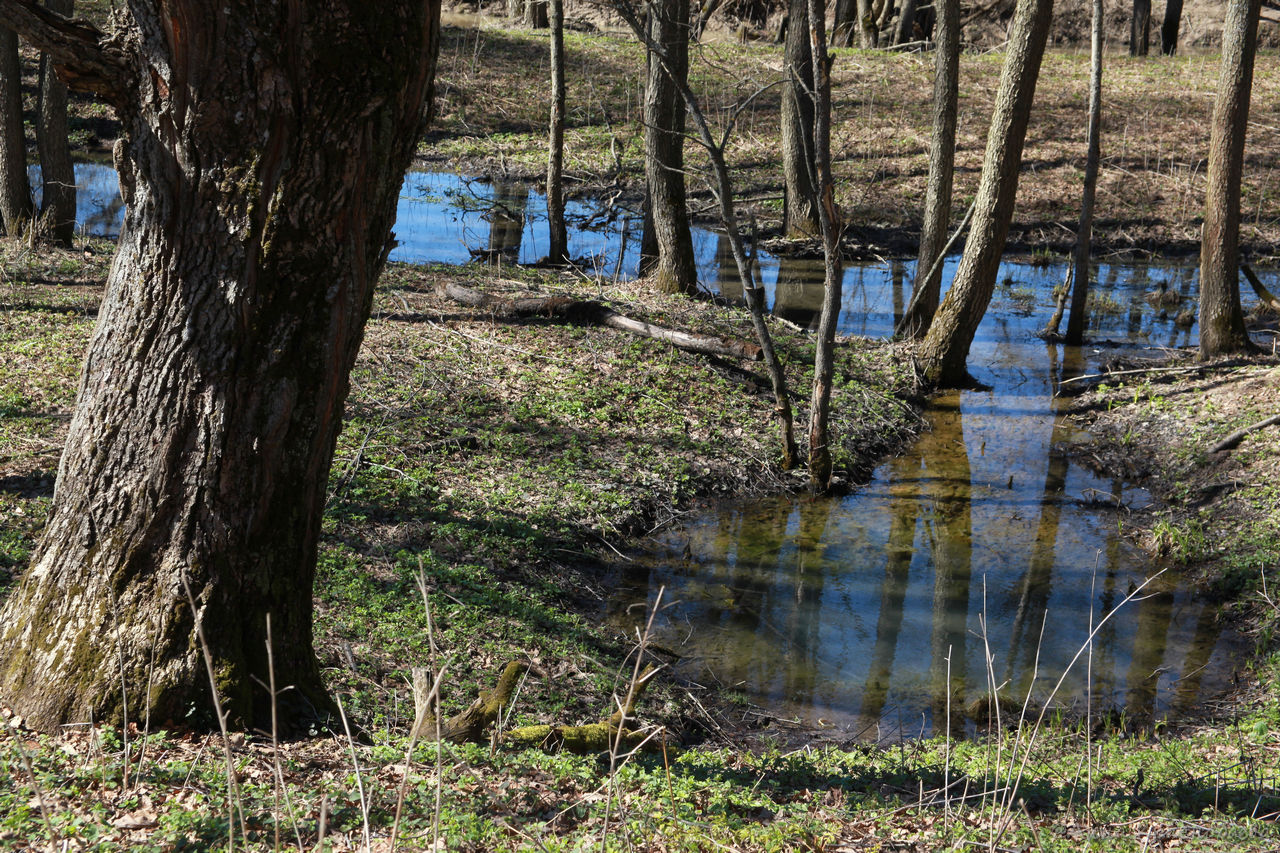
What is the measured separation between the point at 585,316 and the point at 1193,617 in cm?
682

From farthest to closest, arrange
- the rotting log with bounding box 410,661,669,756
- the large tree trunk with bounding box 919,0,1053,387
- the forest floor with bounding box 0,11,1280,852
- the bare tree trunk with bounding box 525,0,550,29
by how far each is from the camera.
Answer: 1. the bare tree trunk with bounding box 525,0,550,29
2. the large tree trunk with bounding box 919,0,1053,387
3. the rotting log with bounding box 410,661,669,756
4. the forest floor with bounding box 0,11,1280,852

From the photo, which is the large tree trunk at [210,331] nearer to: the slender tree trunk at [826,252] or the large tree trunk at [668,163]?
the slender tree trunk at [826,252]

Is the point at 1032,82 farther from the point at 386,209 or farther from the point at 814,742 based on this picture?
the point at 386,209

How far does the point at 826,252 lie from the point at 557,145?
716cm

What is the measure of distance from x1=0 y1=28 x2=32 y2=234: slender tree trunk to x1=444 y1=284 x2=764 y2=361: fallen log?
5.09 metres

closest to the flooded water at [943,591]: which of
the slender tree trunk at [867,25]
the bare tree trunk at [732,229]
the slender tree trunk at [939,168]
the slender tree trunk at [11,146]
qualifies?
the bare tree trunk at [732,229]

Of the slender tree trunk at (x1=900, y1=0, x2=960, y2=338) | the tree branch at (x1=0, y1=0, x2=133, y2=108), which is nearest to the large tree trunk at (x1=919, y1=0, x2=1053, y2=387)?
the slender tree trunk at (x1=900, y1=0, x2=960, y2=338)

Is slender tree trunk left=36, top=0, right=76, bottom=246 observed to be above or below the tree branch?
above

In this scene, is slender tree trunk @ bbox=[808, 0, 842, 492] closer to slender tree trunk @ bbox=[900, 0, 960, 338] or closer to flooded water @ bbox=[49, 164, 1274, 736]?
flooded water @ bbox=[49, 164, 1274, 736]

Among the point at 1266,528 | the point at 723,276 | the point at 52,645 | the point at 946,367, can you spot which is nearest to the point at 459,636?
the point at 52,645

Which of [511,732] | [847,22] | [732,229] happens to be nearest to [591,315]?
[732,229]

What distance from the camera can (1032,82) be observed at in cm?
1064

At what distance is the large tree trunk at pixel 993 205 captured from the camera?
10.6 meters

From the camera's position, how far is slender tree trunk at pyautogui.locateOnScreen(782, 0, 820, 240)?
15.1 m
